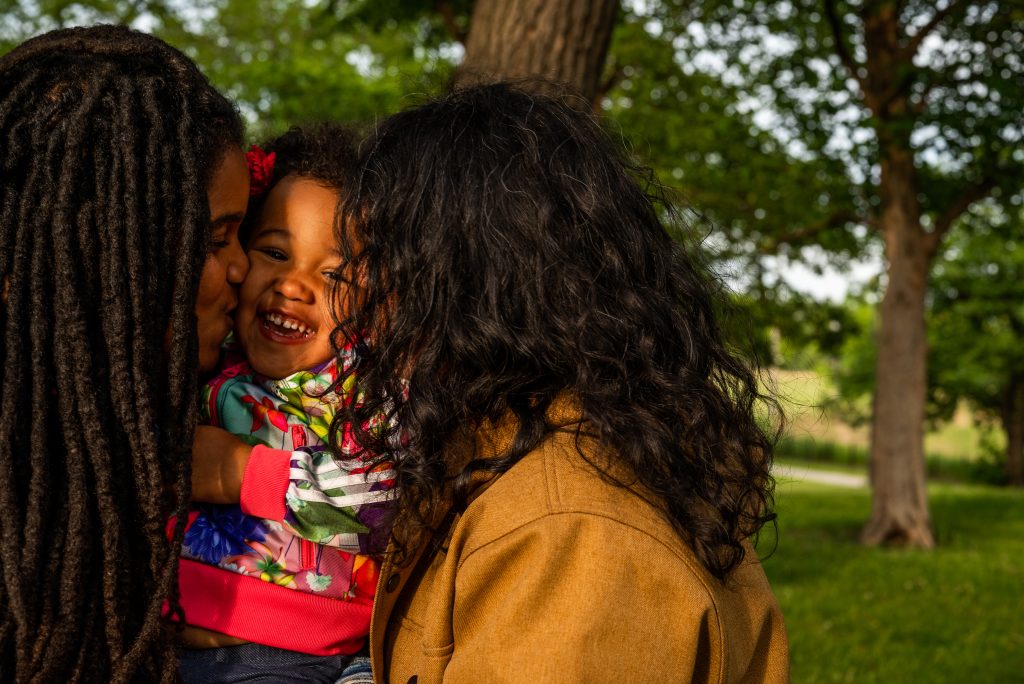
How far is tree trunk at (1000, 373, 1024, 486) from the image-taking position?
25484 mm

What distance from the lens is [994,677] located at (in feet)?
19.9

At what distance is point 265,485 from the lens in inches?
79.4

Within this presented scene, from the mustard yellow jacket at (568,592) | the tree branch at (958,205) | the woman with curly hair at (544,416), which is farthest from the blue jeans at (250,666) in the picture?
the tree branch at (958,205)

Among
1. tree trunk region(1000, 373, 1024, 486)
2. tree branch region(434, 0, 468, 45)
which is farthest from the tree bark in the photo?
tree trunk region(1000, 373, 1024, 486)

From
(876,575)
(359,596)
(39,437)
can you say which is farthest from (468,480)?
(876,575)

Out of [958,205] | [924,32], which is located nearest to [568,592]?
[924,32]

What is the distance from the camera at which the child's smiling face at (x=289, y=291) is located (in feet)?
7.59

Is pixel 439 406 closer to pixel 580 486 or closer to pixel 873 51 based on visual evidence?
pixel 580 486

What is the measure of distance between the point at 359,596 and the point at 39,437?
0.76m

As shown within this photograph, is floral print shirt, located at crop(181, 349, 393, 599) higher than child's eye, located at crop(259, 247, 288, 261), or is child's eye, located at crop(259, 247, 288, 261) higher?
child's eye, located at crop(259, 247, 288, 261)

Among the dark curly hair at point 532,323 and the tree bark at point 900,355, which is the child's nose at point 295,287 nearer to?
the dark curly hair at point 532,323

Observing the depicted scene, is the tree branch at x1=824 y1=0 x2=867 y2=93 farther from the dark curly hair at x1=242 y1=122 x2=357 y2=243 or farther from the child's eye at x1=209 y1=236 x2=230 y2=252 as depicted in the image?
the child's eye at x1=209 y1=236 x2=230 y2=252

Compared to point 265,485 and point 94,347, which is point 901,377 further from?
point 94,347

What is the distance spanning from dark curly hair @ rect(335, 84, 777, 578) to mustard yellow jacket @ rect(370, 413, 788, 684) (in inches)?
2.8
